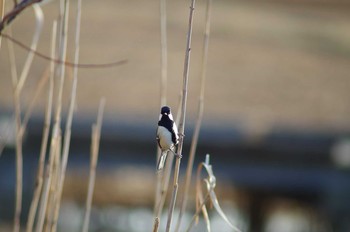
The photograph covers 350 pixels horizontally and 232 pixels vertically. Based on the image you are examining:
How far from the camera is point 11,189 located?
3793mm

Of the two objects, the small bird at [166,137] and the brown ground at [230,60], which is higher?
the brown ground at [230,60]

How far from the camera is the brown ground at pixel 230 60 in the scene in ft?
14.5

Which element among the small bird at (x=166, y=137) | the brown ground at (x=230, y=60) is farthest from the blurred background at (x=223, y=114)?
the small bird at (x=166, y=137)

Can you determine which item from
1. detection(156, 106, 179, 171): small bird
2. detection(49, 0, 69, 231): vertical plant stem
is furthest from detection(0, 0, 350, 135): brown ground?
detection(156, 106, 179, 171): small bird

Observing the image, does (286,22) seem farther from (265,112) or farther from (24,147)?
(24,147)

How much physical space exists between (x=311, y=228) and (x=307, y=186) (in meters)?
0.36

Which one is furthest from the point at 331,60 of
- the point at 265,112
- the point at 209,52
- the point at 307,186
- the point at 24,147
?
the point at 24,147

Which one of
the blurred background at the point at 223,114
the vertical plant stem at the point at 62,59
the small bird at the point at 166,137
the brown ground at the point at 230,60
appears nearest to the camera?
the small bird at the point at 166,137

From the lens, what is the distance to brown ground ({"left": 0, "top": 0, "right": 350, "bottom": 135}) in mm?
4418

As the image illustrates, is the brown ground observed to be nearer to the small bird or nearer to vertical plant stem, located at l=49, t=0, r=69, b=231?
vertical plant stem, located at l=49, t=0, r=69, b=231

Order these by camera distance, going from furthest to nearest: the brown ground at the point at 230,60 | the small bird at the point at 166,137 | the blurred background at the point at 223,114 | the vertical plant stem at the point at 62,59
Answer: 1. the brown ground at the point at 230,60
2. the blurred background at the point at 223,114
3. the vertical plant stem at the point at 62,59
4. the small bird at the point at 166,137

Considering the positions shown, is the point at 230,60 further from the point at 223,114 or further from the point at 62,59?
the point at 62,59

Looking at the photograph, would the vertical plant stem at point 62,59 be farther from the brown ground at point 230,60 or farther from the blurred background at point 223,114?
the brown ground at point 230,60

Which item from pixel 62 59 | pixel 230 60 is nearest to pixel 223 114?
pixel 230 60
